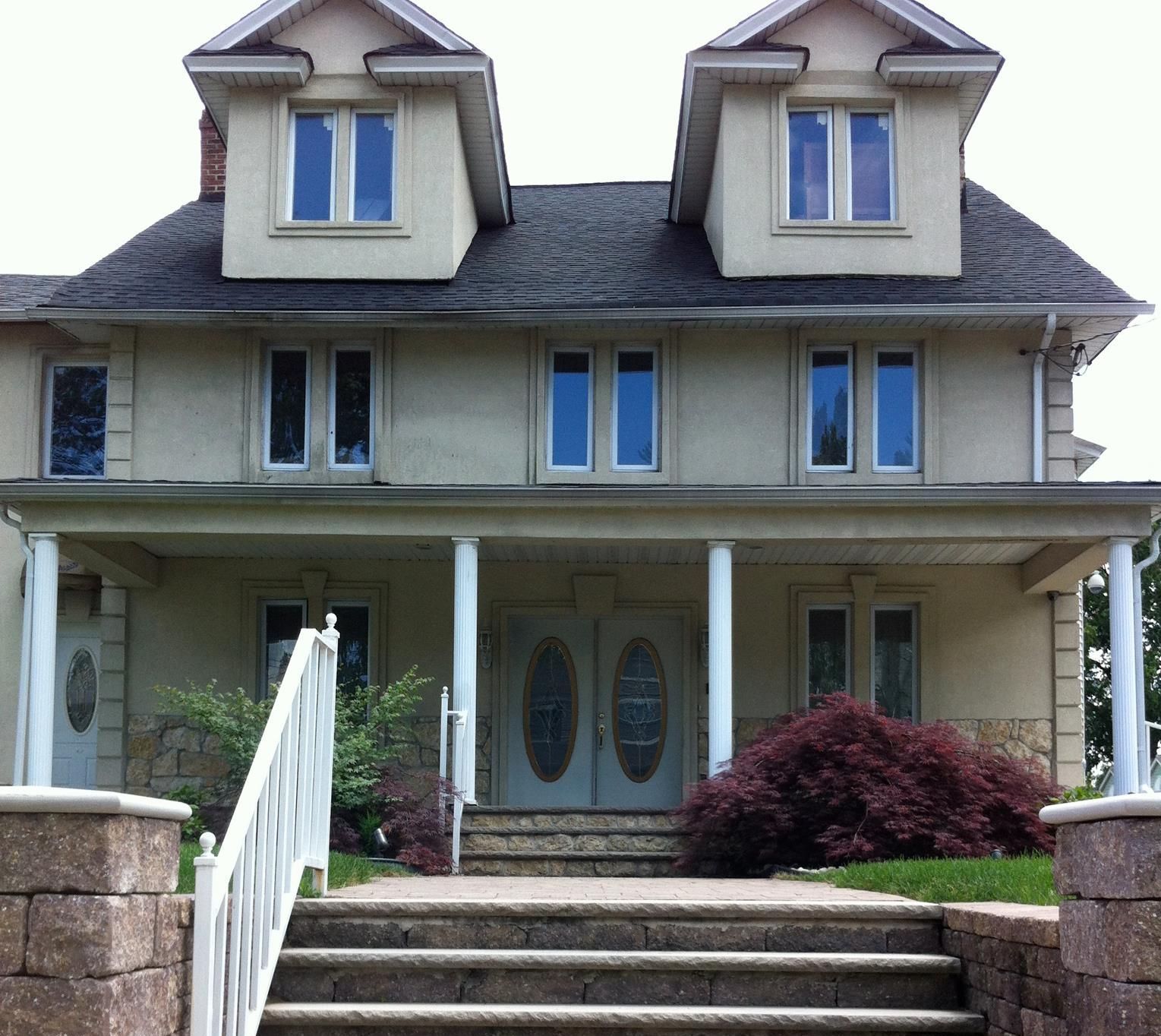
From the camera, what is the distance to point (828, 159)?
15.1m

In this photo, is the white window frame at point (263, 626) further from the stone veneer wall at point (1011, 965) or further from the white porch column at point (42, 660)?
the stone veneer wall at point (1011, 965)

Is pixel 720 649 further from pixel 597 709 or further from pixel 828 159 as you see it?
pixel 828 159

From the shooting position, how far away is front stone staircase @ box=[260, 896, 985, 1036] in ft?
19.9

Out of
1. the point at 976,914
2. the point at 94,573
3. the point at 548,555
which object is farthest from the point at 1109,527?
the point at 94,573

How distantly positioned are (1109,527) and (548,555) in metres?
5.14

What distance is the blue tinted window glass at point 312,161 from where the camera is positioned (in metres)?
15.2

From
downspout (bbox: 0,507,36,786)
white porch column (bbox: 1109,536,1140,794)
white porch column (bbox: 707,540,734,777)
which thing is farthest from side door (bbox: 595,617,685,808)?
downspout (bbox: 0,507,36,786)

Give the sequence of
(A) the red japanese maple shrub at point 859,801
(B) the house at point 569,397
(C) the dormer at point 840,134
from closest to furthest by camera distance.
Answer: (A) the red japanese maple shrub at point 859,801, (B) the house at point 569,397, (C) the dormer at point 840,134

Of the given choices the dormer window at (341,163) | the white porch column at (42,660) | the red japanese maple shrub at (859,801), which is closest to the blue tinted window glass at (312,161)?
the dormer window at (341,163)

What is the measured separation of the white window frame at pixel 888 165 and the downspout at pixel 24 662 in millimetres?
8115

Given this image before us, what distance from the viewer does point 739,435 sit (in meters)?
14.5

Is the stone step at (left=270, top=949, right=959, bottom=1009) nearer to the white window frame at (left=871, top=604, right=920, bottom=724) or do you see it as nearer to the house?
the house

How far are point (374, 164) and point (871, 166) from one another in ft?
15.8

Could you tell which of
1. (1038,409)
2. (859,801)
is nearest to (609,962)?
(859,801)
